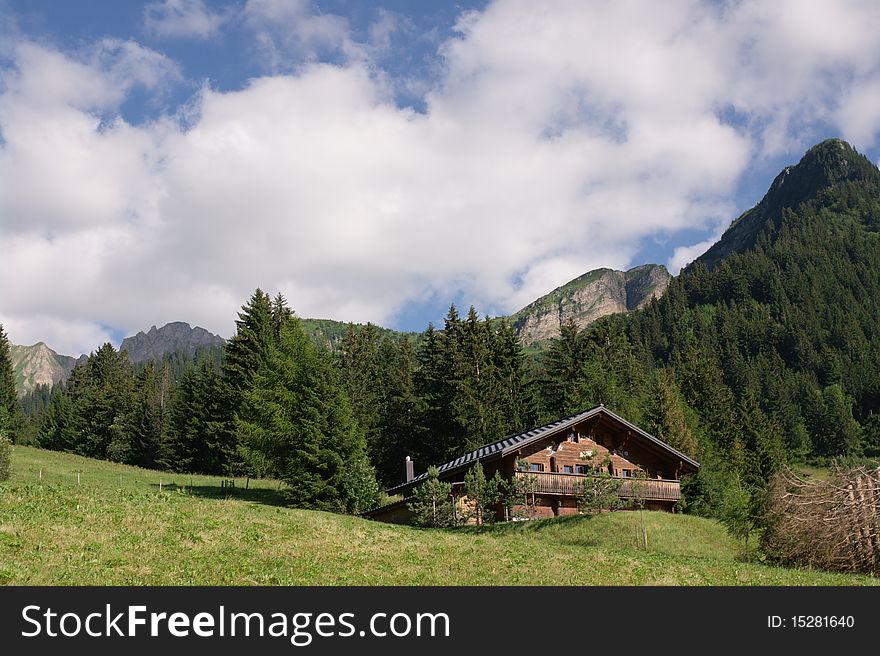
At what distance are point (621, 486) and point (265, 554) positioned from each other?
23567mm

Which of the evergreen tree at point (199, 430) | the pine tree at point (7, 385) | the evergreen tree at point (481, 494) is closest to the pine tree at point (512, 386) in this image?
the evergreen tree at point (481, 494)

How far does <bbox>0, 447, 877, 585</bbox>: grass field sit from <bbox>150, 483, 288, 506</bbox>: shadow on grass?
17.2 metres

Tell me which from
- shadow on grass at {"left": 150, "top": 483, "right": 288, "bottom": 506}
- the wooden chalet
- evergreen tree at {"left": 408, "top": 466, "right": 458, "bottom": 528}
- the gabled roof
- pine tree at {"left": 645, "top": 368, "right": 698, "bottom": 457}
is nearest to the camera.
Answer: evergreen tree at {"left": 408, "top": 466, "right": 458, "bottom": 528}

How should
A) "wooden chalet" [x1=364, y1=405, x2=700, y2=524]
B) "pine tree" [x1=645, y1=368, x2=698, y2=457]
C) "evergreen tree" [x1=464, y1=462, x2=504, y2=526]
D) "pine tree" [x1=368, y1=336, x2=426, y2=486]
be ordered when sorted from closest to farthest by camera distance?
"evergreen tree" [x1=464, y1=462, x2=504, y2=526] < "wooden chalet" [x1=364, y1=405, x2=700, y2=524] < "pine tree" [x1=645, y1=368, x2=698, y2=457] < "pine tree" [x1=368, y1=336, x2=426, y2=486]

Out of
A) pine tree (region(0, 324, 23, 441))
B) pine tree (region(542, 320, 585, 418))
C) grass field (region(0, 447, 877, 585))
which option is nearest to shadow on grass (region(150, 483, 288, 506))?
grass field (region(0, 447, 877, 585))

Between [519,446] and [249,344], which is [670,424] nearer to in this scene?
[519,446]

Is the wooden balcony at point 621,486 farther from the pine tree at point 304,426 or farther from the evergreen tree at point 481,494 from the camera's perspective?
the pine tree at point 304,426

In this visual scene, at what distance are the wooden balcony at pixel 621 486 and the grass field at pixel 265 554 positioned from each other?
9741 mm

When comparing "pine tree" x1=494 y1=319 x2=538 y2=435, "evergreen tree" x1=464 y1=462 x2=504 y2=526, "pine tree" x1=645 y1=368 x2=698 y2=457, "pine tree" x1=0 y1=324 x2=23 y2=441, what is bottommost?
"evergreen tree" x1=464 y1=462 x2=504 y2=526

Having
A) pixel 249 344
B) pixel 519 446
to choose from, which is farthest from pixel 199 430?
pixel 519 446

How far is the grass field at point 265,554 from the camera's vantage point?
16.8 metres

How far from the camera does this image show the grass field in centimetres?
1677

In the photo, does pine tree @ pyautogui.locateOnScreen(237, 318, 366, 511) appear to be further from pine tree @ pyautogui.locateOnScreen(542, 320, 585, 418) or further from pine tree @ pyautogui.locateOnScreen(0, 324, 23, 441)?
pine tree @ pyautogui.locateOnScreen(0, 324, 23, 441)

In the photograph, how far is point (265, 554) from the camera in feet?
63.1
